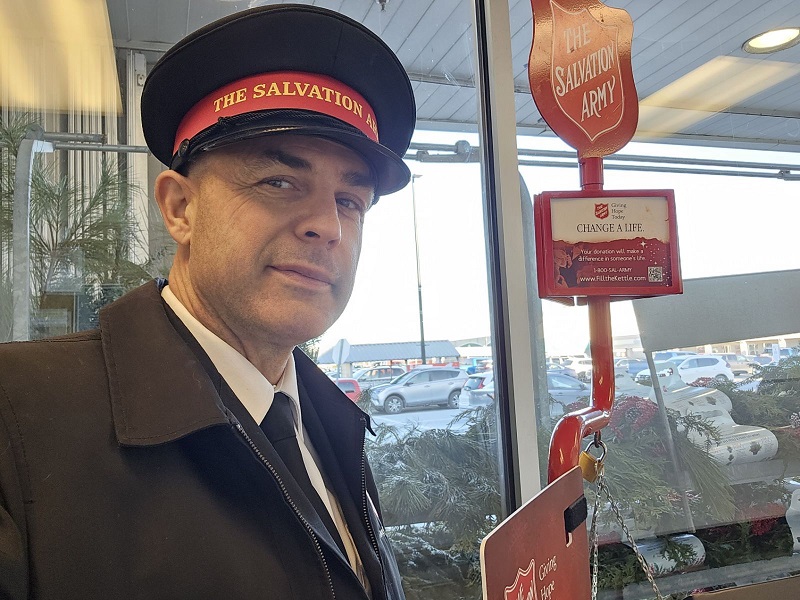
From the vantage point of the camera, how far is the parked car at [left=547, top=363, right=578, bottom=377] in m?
2.13

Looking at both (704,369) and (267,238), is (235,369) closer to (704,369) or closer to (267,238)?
(267,238)

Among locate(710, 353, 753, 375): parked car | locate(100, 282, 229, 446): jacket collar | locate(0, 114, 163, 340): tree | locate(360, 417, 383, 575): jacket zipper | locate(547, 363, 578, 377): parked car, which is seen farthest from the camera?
locate(710, 353, 753, 375): parked car

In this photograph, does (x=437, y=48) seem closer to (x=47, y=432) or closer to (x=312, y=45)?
(x=312, y=45)

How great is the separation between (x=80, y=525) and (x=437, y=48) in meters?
1.92

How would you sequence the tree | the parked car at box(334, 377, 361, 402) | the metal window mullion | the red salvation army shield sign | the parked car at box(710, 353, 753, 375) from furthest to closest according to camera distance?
the parked car at box(710, 353, 753, 375) < the metal window mullion < the parked car at box(334, 377, 361, 402) < the tree < the red salvation army shield sign

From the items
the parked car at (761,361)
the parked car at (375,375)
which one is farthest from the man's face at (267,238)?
the parked car at (761,361)

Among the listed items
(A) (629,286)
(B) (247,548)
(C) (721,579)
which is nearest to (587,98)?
(A) (629,286)

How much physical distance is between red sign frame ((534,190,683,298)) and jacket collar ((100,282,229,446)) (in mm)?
627

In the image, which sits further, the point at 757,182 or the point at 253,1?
the point at 757,182

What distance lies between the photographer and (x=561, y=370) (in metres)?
2.14

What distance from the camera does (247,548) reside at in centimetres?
68

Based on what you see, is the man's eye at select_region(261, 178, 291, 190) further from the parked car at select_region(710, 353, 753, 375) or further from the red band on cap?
the parked car at select_region(710, 353, 753, 375)

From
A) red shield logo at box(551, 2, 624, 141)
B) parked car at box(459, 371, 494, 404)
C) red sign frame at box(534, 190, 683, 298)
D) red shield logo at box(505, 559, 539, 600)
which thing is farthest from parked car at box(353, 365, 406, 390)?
red shield logo at box(505, 559, 539, 600)

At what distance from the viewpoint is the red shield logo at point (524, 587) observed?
58cm
